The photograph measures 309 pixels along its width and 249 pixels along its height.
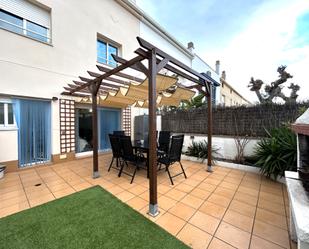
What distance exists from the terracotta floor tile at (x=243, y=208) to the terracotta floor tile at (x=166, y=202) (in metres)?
1.27

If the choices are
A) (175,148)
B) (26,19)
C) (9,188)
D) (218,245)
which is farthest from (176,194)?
(26,19)

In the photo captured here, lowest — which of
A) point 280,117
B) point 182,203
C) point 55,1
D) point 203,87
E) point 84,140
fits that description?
point 182,203

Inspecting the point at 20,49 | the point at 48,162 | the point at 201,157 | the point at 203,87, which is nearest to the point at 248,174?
the point at 201,157

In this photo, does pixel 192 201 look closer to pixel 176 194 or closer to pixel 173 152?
pixel 176 194

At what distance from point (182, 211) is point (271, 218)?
1717mm

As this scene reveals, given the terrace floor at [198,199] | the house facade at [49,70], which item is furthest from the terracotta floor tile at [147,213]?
the house facade at [49,70]

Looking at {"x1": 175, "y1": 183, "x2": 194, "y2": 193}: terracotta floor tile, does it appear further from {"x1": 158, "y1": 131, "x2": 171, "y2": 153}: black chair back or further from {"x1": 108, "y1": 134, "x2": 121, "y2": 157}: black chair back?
{"x1": 158, "y1": 131, "x2": 171, "y2": 153}: black chair back

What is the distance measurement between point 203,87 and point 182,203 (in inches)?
167

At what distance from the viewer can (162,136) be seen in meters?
7.11

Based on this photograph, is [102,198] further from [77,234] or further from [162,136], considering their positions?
[162,136]

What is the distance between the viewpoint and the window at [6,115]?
5.31 metres

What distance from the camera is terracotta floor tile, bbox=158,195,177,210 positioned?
3323 mm

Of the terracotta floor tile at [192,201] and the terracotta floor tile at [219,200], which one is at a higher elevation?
the terracotta floor tile at [192,201]

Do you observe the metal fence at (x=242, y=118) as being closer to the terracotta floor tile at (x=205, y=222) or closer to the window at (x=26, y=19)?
the terracotta floor tile at (x=205, y=222)
